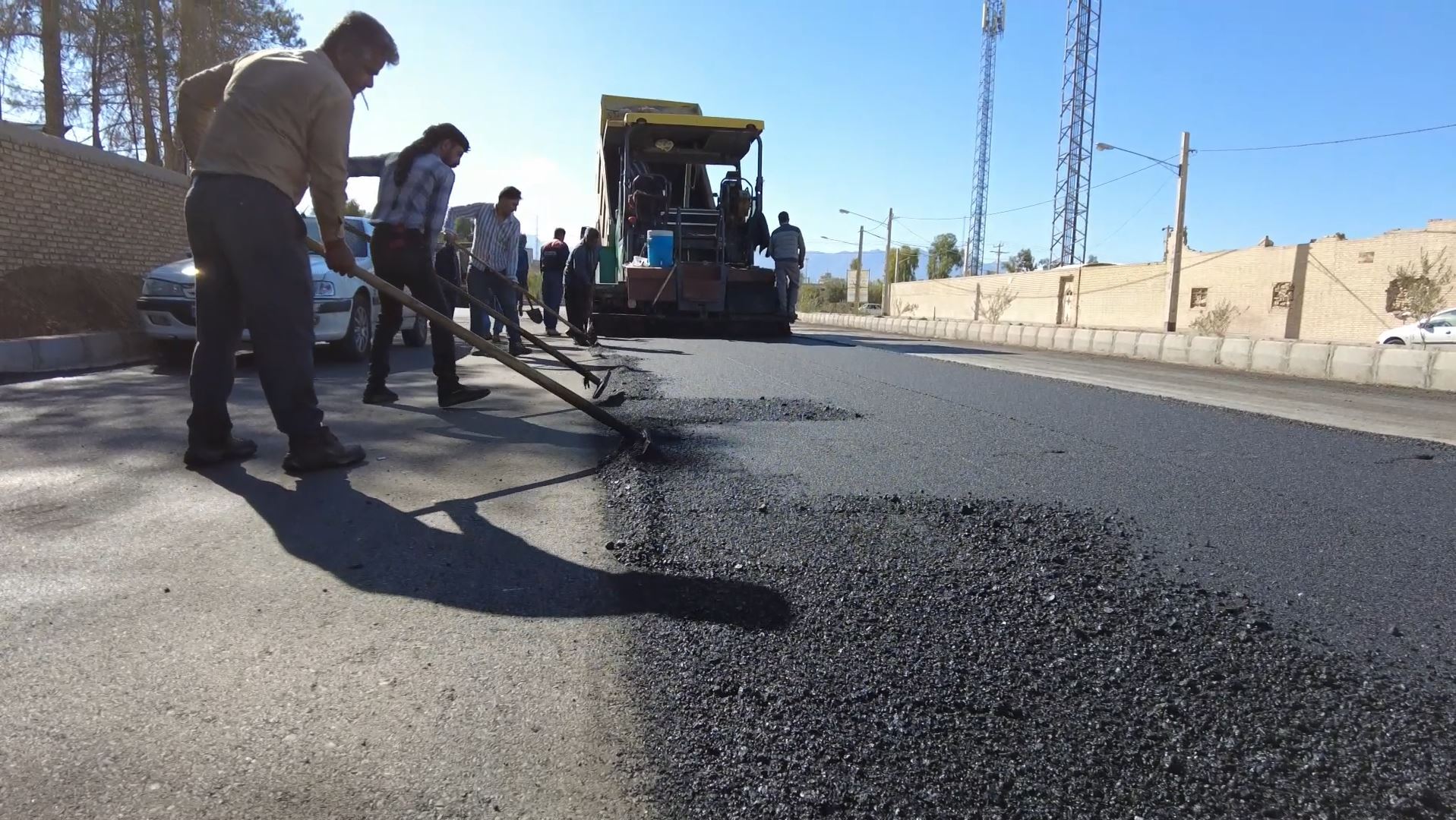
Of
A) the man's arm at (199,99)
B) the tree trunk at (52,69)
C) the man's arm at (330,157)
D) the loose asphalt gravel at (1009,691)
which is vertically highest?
the tree trunk at (52,69)

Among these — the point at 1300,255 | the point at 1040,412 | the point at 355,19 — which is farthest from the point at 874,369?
the point at 1300,255

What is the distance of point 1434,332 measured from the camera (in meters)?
17.6

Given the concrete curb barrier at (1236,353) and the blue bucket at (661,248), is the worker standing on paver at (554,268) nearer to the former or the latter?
the blue bucket at (661,248)

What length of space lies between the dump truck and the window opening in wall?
23.3 m

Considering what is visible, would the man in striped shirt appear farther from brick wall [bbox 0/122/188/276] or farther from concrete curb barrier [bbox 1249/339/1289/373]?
concrete curb barrier [bbox 1249/339/1289/373]

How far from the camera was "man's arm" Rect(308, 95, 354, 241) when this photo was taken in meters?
3.34

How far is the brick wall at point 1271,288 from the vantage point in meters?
26.0

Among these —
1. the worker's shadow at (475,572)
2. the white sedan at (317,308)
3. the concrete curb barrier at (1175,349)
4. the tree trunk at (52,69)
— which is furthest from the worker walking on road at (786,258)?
the tree trunk at (52,69)

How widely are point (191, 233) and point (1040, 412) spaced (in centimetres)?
491

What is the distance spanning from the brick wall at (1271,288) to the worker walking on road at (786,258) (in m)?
17.8

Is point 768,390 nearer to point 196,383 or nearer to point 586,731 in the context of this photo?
point 196,383

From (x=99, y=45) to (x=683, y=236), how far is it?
1597cm

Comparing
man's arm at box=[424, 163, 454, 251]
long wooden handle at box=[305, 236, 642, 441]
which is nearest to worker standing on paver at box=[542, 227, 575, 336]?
man's arm at box=[424, 163, 454, 251]

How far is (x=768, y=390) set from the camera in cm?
656
